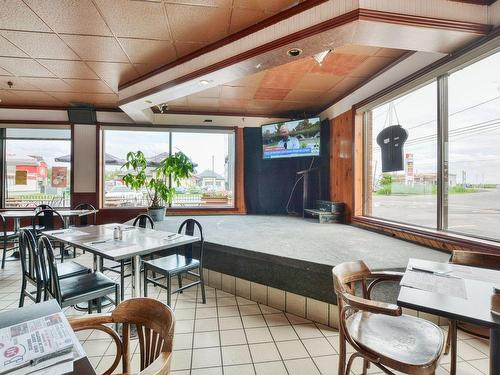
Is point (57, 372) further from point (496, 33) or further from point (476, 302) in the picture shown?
point (496, 33)

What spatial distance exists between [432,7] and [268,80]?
2.20 meters

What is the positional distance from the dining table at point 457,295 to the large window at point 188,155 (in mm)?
4705

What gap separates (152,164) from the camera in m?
5.87

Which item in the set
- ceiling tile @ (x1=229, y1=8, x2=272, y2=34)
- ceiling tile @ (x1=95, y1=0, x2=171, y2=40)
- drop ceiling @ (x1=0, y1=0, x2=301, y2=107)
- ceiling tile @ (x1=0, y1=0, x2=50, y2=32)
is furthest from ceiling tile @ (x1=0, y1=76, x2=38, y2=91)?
ceiling tile @ (x1=229, y1=8, x2=272, y2=34)

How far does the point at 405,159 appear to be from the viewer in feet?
11.3

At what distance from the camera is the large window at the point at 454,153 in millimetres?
2441

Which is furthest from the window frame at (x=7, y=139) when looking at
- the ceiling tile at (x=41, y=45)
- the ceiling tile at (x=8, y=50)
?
the ceiling tile at (x=41, y=45)

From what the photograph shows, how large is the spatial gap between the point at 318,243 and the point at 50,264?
8.51 ft

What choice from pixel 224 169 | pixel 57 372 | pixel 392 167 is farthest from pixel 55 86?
pixel 392 167

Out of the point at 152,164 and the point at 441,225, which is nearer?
the point at 441,225

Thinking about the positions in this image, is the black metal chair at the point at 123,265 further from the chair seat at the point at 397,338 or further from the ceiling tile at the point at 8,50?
the ceiling tile at the point at 8,50

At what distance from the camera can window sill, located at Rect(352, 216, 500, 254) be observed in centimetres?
228

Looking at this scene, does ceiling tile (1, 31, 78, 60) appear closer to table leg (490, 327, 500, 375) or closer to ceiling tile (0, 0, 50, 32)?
ceiling tile (0, 0, 50, 32)

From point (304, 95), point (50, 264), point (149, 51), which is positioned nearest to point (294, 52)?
point (149, 51)
